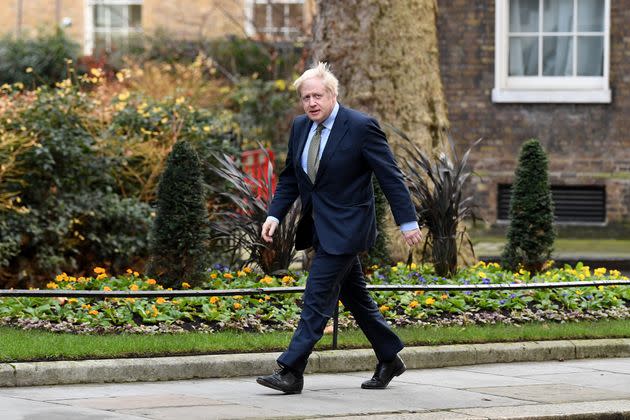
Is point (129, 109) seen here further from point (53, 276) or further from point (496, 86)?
point (496, 86)

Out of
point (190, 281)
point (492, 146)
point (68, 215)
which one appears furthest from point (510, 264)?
point (492, 146)

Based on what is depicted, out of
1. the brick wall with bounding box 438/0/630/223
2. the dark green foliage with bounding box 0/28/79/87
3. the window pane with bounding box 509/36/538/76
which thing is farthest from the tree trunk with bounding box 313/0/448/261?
the dark green foliage with bounding box 0/28/79/87

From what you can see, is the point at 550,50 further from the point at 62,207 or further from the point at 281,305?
the point at 281,305

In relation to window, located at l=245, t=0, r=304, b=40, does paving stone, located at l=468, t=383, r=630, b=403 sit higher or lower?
lower

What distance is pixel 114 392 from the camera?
7.93 metres

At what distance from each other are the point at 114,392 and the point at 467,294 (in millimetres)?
3850

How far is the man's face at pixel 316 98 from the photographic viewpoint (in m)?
7.86

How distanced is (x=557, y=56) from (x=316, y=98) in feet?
44.6

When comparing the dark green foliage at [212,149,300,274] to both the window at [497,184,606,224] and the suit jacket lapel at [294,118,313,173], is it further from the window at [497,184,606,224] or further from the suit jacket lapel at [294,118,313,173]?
the window at [497,184,606,224]

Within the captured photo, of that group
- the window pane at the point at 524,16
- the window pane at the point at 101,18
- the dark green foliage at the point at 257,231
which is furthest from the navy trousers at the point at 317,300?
the window pane at the point at 101,18

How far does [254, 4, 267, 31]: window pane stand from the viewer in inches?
963

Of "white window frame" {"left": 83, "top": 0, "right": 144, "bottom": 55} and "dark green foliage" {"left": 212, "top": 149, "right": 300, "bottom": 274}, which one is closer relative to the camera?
"dark green foliage" {"left": 212, "top": 149, "right": 300, "bottom": 274}

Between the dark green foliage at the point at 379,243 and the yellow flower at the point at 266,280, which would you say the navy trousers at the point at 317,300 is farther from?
the dark green foliage at the point at 379,243

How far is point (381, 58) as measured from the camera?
13.8 meters
